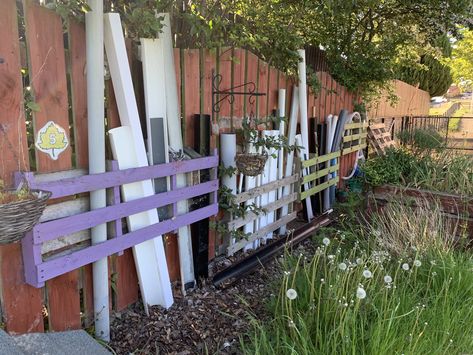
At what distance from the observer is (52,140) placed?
2160 mm

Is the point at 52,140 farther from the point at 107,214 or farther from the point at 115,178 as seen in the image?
the point at 107,214

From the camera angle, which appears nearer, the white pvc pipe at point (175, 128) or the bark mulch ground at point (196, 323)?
the bark mulch ground at point (196, 323)

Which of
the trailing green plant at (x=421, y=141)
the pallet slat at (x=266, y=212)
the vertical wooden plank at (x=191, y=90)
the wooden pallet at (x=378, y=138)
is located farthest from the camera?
the wooden pallet at (x=378, y=138)

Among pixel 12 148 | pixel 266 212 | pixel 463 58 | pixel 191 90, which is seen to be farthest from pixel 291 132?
pixel 463 58

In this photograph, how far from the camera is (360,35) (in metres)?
7.10

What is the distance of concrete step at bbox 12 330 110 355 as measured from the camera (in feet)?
6.64

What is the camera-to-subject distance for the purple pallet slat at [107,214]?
206 cm

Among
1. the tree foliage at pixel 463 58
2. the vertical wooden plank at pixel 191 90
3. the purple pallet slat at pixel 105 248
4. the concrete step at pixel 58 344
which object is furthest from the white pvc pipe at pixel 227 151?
the tree foliage at pixel 463 58

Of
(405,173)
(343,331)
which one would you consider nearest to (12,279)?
(343,331)

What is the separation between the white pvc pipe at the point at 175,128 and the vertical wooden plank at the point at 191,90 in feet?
0.54

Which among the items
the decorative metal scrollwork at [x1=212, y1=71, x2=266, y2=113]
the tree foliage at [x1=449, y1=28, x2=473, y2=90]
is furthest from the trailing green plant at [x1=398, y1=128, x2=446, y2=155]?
the tree foliage at [x1=449, y1=28, x2=473, y2=90]

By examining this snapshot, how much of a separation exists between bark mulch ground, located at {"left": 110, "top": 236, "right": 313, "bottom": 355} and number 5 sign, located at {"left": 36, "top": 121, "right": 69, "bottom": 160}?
119 cm

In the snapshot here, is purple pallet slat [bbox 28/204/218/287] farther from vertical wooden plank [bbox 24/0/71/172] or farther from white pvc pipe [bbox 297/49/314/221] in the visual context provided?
white pvc pipe [bbox 297/49/314/221]

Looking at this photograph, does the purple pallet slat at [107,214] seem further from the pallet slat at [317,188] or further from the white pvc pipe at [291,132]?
the pallet slat at [317,188]
